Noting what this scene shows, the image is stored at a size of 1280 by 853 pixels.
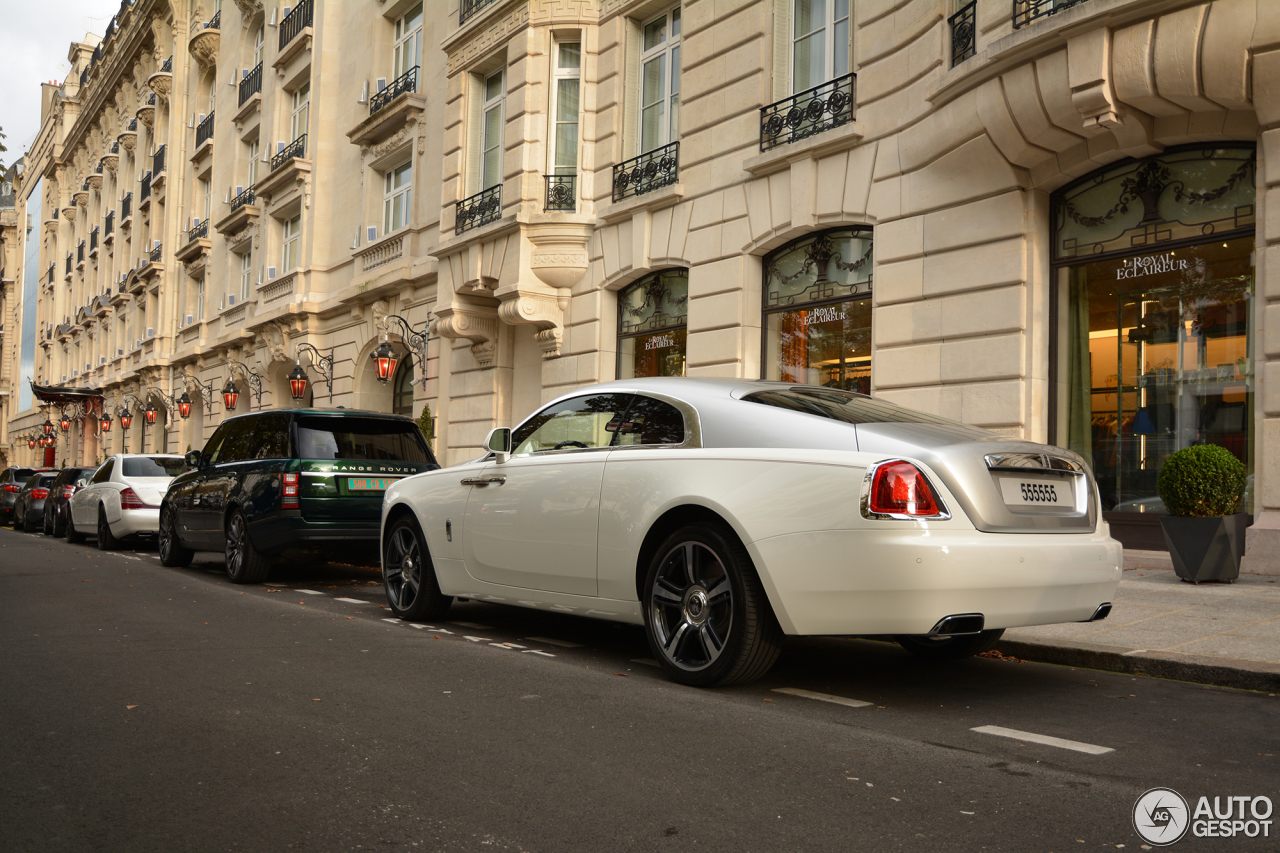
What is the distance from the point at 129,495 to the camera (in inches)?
600

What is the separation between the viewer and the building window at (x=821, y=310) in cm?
1259

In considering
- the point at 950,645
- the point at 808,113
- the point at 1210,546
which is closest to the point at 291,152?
the point at 808,113

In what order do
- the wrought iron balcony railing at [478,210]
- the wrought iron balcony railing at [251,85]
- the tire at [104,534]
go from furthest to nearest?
1. the wrought iron balcony railing at [251,85]
2. the wrought iron balcony railing at [478,210]
3. the tire at [104,534]

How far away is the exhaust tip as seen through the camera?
4.34m

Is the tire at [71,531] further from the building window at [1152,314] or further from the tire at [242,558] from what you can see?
the building window at [1152,314]

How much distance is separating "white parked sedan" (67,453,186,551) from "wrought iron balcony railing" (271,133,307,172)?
12.0 metres

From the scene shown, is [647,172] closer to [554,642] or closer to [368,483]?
[368,483]

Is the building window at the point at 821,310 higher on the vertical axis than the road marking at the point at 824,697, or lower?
higher

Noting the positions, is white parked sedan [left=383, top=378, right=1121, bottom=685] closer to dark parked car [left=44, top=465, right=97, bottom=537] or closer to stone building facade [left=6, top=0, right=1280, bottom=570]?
stone building facade [left=6, top=0, right=1280, bottom=570]

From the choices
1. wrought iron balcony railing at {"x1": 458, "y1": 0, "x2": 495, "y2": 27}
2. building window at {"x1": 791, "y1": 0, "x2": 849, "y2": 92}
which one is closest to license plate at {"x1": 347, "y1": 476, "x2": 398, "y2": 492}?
building window at {"x1": 791, "y1": 0, "x2": 849, "y2": 92}

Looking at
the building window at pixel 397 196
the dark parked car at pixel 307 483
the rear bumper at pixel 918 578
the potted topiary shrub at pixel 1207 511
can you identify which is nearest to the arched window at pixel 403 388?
the building window at pixel 397 196

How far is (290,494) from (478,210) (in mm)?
9239

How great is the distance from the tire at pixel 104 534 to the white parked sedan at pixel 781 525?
11609 mm

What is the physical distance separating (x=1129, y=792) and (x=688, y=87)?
12.7 m
